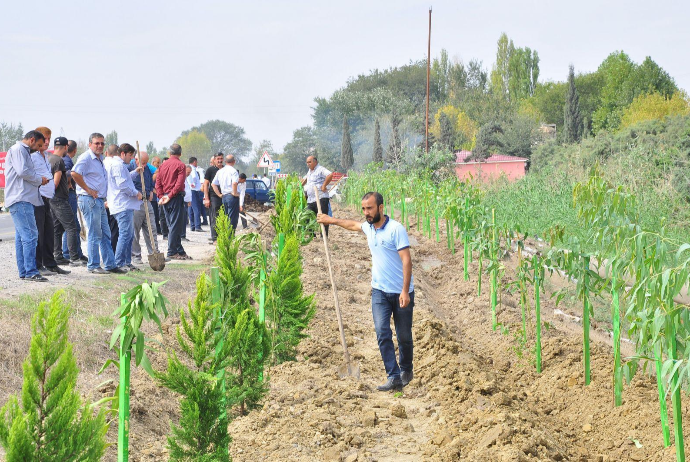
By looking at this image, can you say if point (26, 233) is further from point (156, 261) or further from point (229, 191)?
point (229, 191)

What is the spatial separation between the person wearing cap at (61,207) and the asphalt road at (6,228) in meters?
5.61

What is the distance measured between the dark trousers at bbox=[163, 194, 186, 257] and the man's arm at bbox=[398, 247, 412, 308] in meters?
6.41

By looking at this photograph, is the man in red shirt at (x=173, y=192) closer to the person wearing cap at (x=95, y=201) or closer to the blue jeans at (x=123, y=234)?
the blue jeans at (x=123, y=234)

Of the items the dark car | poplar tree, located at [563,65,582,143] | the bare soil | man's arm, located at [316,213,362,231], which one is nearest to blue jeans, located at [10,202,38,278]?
the bare soil

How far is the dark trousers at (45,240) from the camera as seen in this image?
897 cm

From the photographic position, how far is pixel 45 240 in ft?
30.1

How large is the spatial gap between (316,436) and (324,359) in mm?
2083

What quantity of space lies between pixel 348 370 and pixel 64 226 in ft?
16.8

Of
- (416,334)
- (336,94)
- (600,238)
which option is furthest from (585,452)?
(336,94)

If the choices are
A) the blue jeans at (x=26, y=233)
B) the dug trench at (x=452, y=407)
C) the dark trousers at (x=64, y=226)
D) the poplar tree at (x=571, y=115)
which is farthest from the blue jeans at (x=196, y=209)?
the poplar tree at (x=571, y=115)

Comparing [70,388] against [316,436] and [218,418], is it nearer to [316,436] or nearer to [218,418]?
[218,418]

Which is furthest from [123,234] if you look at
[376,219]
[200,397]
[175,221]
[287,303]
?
[200,397]

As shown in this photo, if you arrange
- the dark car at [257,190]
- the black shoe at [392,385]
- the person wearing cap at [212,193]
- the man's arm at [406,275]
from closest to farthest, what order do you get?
the man's arm at [406,275] → the black shoe at [392,385] → the person wearing cap at [212,193] → the dark car at [257,190]

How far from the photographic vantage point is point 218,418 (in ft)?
12.8
